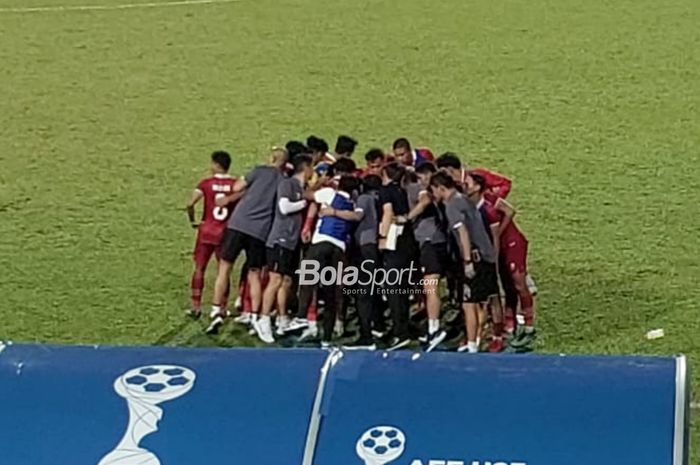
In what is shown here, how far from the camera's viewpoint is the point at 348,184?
10.8 meters

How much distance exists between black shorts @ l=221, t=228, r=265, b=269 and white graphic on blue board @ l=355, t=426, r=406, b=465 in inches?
236

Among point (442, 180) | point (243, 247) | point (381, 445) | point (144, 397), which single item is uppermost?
point (144, 397)

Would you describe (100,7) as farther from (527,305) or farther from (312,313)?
(527,305)

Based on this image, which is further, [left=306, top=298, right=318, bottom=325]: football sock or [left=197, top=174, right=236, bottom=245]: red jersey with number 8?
[left=197, top=174, right=236, bottom=245]: red jersey with number 8

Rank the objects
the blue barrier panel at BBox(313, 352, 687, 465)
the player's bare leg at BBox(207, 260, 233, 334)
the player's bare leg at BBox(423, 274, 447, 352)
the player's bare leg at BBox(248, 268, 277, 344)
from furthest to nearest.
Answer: the player's bare leg at BBox(207, 260, 233, 334) → the player's bare leg at BBox(248, 268, 277, 344) → the player's bare leg at BBox(423, 274, 447, 352) → the blue barrier panel at BBox(313, 352, 687, 465)

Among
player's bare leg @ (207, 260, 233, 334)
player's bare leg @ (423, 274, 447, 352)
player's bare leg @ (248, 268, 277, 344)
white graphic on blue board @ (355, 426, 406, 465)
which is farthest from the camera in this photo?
player's bare leg @ (207, 260, 233, 334)

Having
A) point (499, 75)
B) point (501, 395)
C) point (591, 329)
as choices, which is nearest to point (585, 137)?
point (499, 75)

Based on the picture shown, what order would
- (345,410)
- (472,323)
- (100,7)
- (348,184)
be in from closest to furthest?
Answer: (345,410)
(472,323)
(348,184)
(100,7)

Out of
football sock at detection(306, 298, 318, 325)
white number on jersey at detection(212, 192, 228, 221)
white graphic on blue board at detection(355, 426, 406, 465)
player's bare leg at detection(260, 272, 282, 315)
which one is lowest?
football sock at detection(306, 298, 318, 325)

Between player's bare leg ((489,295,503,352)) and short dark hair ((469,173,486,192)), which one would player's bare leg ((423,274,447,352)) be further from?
short dark hair ((469,173,486,192))

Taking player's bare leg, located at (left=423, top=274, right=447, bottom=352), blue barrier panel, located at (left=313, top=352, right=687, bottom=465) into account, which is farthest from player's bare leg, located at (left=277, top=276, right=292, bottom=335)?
blue barrier panel, located at (left=313, top=352, right=687, bottom=465)

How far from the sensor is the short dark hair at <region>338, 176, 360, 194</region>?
10773 millimetres

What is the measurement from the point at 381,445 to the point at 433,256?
219 inches

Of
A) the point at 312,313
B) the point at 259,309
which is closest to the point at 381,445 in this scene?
the point at 312,313
